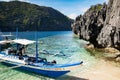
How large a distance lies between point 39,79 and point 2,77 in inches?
217

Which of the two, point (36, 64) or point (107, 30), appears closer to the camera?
point (36, 64)

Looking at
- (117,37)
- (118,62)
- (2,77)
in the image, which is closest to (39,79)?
(2,77)

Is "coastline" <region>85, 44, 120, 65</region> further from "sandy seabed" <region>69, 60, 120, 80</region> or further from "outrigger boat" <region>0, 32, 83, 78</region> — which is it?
"outrigger boat" <region>0, 32, 83, 78</region>

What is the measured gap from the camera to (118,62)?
127 feet

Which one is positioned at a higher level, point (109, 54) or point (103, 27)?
point (103, 27)

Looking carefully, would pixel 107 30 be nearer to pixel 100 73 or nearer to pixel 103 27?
pixel 103 27

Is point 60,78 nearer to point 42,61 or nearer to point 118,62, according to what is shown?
point 42,61

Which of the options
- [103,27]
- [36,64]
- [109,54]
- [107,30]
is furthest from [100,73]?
[103,27]

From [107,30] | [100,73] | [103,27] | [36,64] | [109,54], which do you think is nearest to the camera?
[36,64]

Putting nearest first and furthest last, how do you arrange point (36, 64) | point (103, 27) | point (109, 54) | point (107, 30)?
1. point (36, 64)
2. point (109, 54)
3. point (107, 30)
4. point (103, 27)

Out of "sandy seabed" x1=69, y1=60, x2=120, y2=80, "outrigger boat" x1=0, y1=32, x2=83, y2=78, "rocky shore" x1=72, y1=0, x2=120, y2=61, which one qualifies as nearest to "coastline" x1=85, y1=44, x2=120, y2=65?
"rocky shore" x1=72, y1=0, x2=120, y2=61

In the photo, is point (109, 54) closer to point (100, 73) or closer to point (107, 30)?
point (107, 30)

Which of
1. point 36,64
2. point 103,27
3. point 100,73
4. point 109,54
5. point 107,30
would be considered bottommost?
point 100,73

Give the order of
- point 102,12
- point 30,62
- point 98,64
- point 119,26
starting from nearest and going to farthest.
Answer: point 30,62 → point 98,64 → point 119,26 → point 102,12
